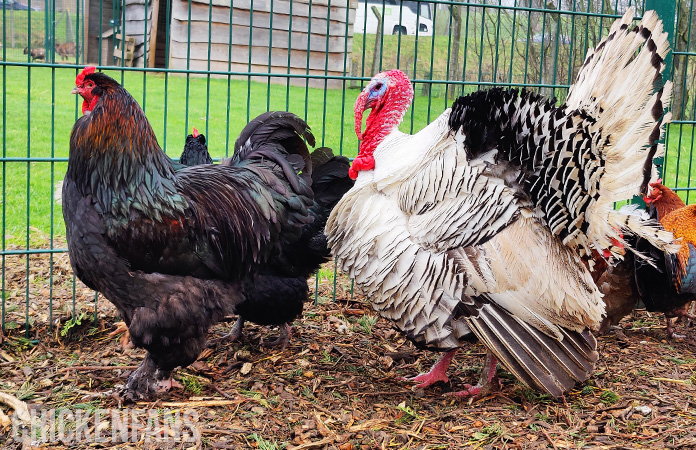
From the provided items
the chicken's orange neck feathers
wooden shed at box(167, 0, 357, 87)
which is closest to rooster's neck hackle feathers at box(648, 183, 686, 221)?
the chicken's orange neck feathers

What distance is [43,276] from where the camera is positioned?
20.5 feet

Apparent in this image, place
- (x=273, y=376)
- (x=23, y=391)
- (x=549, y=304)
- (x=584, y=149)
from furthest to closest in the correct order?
1. (x=273, y=376)
2. (x=23, y=391)
3. (x=549, y=304)
4. (x=584, y=149)

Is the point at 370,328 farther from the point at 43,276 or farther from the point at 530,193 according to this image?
the point at 43,276

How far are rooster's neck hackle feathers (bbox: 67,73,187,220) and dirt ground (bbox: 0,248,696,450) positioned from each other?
132 centimetres

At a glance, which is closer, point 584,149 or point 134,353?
point 584,149

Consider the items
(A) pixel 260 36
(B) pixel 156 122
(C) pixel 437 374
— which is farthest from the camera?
(A) pixel 260 36

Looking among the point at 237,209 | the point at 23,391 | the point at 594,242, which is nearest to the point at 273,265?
the point at 237,209

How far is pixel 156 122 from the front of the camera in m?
11.3

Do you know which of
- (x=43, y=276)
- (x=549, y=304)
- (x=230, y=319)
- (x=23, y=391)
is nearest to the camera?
(x=549, y=304)

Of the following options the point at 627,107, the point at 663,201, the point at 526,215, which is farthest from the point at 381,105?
the point at 663,201

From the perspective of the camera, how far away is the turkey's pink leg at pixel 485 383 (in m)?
4.50

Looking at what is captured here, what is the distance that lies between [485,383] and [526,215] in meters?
1.29

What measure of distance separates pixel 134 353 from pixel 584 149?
365cm

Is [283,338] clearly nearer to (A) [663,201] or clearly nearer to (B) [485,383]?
(B) [485,383]
